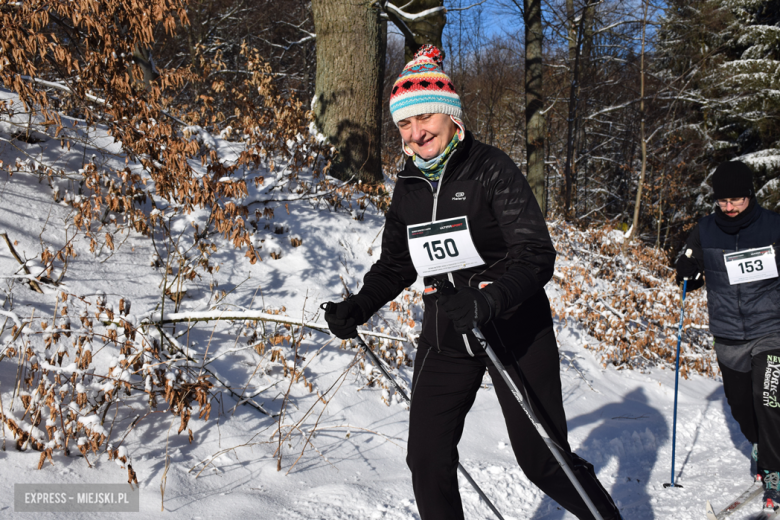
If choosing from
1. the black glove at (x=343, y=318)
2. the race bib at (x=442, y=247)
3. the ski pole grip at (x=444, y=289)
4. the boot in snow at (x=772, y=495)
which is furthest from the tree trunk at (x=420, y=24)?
the ski pole grip at (x=444, y=289)

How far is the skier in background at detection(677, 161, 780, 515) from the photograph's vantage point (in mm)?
3684

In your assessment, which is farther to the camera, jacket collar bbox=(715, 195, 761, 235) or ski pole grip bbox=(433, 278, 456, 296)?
jacket collar bbox=(715, 195, 761, 235)

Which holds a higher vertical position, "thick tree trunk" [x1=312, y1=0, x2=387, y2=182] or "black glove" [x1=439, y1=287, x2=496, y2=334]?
"thick tree trunk" [x1=312, y1=0, x2=387, y2=182]

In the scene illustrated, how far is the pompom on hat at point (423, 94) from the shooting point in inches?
91.5

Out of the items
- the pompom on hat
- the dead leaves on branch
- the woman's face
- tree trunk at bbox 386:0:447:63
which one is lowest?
the woman's face

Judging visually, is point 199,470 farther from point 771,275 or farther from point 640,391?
point 640,391

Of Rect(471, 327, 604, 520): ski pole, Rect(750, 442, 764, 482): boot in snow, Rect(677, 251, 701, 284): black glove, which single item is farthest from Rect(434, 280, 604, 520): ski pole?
Rect(677, 251, 701, 284): black glove

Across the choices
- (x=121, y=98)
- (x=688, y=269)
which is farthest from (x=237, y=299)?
(x=688, y=269)

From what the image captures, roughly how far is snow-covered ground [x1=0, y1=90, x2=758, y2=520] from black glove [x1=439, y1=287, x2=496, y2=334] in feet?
5.21

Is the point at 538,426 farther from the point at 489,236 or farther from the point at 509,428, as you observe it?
the point at 489,236

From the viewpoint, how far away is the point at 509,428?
2326 mm

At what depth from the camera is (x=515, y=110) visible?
2430 centimetres

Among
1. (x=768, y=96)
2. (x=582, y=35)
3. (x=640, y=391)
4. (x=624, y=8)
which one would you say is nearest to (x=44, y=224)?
(x=640, y=391)

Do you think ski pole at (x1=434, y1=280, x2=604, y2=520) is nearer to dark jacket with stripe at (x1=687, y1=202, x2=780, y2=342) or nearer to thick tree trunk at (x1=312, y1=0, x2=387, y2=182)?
dark jacket with stripe at (x1=687, y1=202, x2=780, y2=342)
